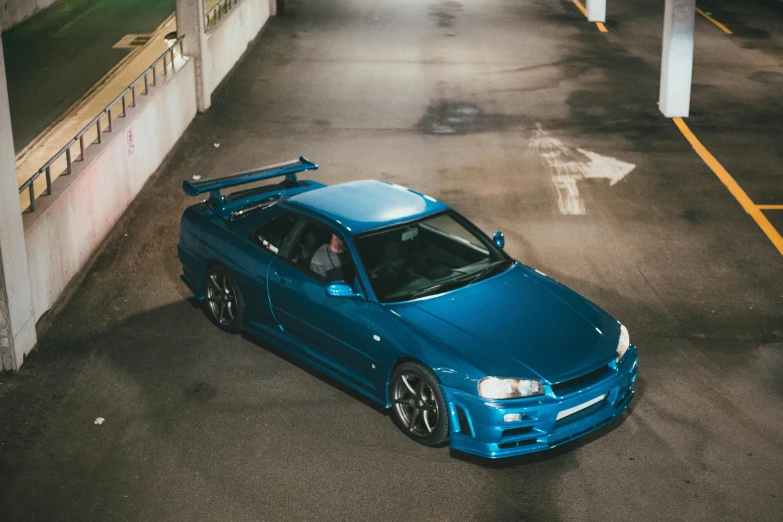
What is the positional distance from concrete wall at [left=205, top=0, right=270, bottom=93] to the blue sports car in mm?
9215

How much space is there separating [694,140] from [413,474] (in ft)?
35.2

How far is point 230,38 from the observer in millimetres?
20219

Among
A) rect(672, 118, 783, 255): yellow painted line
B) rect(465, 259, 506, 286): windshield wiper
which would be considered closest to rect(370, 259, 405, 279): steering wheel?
rect(465, 259, 506, 286): windshield wiper

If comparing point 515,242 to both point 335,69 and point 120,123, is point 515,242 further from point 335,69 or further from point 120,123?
point 335,69

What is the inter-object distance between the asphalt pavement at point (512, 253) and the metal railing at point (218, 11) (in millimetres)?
1174

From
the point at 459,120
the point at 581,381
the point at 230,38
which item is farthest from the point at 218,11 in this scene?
the point at 581,381

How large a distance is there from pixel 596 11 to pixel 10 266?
20335 millimetres

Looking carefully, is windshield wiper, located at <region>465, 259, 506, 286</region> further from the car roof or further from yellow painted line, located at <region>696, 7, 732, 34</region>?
yellow painted line, located at <region>696, 7, 732, 34</region>

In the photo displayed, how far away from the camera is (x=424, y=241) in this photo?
846cm

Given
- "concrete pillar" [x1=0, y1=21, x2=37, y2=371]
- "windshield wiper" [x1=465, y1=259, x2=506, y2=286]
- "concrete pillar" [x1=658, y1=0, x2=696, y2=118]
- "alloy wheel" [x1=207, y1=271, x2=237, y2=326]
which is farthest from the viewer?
"concrete pillar" [x1=658, y1=0, x2=696, y2=118]

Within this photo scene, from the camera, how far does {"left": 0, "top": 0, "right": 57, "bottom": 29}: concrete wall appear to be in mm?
25511

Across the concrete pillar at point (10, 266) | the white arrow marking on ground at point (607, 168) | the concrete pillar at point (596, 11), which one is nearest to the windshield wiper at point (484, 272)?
the concrete pillar at point (10, 266)

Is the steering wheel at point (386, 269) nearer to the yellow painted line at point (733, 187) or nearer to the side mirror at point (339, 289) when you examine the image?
the side mirror at point (339, 289)

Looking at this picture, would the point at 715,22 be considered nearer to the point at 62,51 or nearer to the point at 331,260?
the point at 62,51
